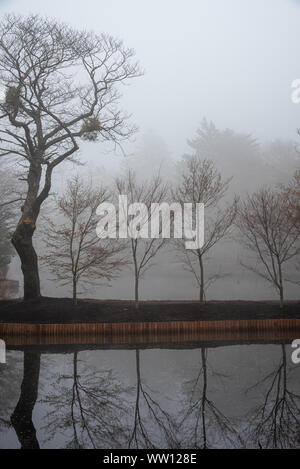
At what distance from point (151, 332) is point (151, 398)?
5.66 meters

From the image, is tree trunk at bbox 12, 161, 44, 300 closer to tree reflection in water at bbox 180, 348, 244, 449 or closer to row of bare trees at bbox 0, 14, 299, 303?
row of bare trees at bbox 0, 14, 299, 303

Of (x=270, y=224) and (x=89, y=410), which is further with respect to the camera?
(x=270, y=224)

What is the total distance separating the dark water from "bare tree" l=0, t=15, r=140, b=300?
6.51m

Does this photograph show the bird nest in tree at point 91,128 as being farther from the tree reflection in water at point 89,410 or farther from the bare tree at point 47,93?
the tree reflection in water at point 89,410

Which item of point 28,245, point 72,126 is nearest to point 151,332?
point 28,245

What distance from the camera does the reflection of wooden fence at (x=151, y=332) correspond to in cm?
1362

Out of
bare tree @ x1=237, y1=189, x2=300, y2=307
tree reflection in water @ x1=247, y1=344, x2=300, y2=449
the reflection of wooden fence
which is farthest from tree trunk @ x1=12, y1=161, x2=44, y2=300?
tree reflection in water @ x1=247, y1=344, x2=300, y2=449

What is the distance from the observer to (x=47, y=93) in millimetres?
17234

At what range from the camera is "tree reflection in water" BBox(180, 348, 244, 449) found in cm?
646

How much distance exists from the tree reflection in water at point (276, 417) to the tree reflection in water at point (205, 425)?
39 centimetres

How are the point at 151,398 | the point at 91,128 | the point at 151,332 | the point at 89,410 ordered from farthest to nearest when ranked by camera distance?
→ the point at 91,128
the point at 151,332
the point at 151,398
the point at 89,410

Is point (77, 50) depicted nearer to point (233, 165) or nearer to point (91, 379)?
point (91, 379)

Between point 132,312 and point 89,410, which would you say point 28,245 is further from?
point 89,410

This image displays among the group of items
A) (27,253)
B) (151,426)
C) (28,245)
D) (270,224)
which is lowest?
(151,426)
